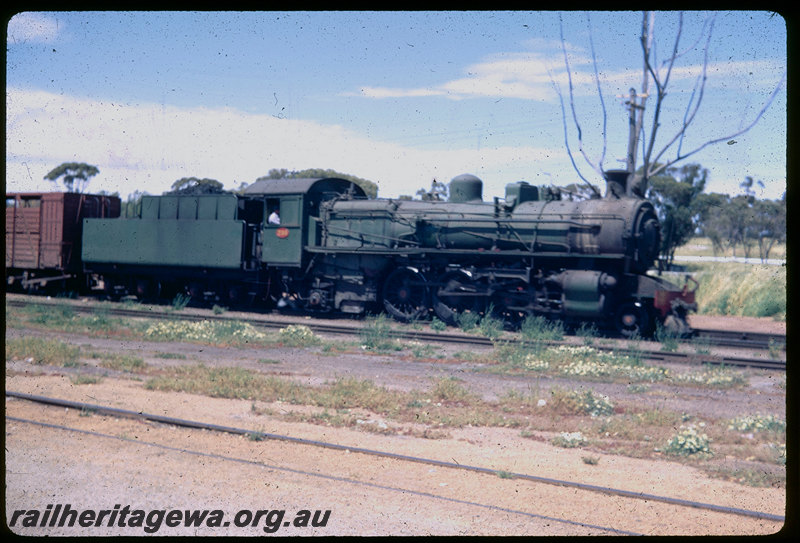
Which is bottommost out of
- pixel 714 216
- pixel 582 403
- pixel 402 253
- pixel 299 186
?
pixel 582 403

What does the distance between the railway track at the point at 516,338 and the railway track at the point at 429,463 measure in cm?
729

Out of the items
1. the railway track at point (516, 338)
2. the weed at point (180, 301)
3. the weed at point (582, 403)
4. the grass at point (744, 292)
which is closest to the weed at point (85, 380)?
the weed at point (582, 403)

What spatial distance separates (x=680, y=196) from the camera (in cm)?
4050

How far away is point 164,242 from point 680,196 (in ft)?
99.5

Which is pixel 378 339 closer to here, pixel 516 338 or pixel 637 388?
pixel 516 338

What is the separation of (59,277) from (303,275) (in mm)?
10332

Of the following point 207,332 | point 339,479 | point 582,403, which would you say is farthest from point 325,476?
point 207,332

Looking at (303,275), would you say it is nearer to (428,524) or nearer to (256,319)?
(256,319)

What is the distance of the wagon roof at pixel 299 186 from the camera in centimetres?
2037

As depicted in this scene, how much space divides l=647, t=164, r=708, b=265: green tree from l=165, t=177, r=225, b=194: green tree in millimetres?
24364

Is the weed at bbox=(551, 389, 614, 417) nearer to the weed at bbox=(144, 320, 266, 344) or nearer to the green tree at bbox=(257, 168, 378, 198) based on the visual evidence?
the weed at bbox=(144, 320, 266, 344)

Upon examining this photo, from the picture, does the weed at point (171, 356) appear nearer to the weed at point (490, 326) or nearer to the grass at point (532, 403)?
the grass at point (532, 403)

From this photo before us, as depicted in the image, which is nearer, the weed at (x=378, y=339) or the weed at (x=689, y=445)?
the weed at (x=689, y=445)
